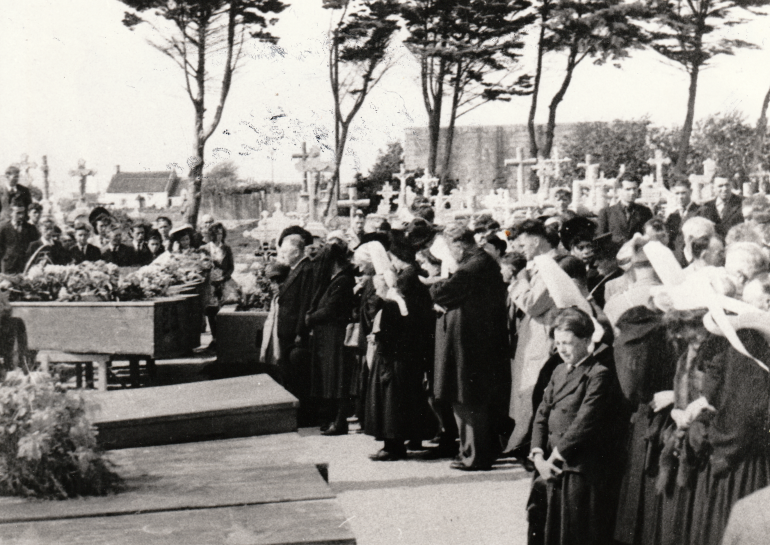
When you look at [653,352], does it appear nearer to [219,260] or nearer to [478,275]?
[478,275]

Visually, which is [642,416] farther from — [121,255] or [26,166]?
[26,166]

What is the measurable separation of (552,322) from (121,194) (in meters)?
Result: 29.0

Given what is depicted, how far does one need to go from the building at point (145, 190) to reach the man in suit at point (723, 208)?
69.8 ft

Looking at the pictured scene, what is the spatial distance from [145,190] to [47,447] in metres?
29.0

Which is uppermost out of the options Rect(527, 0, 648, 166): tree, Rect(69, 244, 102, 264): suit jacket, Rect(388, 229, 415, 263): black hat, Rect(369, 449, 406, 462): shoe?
Rect(527, 0, 648, 166): tree

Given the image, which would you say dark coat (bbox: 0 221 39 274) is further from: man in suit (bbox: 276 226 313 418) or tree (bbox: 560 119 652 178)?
tree (bbox: 560 119 652 178)

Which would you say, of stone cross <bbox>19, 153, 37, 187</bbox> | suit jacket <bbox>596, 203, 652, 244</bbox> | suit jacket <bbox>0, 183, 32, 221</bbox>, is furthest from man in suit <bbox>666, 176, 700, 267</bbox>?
stone cross <bbox>19, 153, 37, 187</bbox>

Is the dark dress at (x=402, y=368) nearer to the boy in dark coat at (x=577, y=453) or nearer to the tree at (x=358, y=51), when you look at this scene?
the boy in dark coat at (x=577, y=453)

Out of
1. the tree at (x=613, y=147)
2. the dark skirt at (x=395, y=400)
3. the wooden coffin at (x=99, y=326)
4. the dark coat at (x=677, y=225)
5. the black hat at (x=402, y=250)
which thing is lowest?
the dark skirt at (x=395, y=400)

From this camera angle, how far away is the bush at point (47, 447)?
2.54 meters

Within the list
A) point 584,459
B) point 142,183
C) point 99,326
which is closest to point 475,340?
point 584,459

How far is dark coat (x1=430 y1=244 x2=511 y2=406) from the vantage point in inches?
250

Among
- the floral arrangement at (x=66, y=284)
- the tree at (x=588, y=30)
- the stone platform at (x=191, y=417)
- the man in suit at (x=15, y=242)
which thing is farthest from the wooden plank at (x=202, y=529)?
the tree at (x=588, y=30)

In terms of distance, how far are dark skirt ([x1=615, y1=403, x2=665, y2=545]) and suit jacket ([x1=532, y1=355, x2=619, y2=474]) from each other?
16cm
